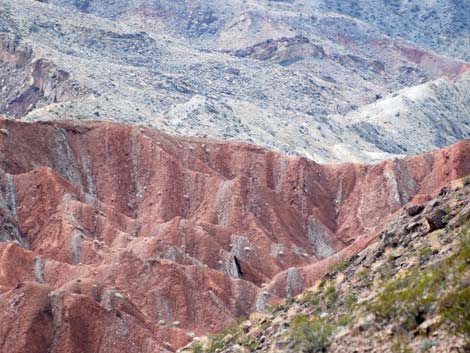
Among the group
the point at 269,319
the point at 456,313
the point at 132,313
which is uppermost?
the point at 456,313

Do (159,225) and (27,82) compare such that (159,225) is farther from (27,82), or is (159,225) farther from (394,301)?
(394,301)

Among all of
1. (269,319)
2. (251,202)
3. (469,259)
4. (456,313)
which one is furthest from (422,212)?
(251,202)

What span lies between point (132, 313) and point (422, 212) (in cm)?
3729

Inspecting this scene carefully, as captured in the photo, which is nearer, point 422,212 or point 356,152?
point 422,212

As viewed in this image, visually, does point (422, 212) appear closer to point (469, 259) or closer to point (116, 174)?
point (469, 259)

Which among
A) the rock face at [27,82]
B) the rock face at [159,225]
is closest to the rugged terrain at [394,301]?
the rock face at [159,225]

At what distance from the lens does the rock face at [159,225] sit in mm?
76000

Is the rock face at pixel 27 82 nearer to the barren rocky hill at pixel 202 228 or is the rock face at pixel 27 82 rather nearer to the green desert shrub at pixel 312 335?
the barren rocky hill at pixel 202 228

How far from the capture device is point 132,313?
79.2 meters

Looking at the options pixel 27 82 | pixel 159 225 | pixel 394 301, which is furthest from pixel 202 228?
pixel 27 82

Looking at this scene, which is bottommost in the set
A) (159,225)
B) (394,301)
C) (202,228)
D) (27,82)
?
(159,225)

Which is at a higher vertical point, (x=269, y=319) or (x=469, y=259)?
(x=469, y=259)

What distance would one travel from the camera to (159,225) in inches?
4277

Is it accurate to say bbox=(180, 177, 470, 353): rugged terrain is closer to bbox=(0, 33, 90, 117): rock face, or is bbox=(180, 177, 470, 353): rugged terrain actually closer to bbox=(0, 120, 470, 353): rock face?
bbox=(0, 120, 470, 353): rock face
